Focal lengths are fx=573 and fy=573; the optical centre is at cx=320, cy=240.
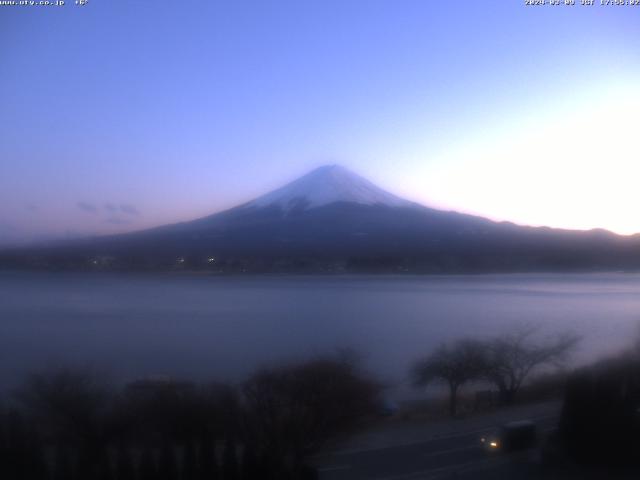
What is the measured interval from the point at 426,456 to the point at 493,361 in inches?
56.8

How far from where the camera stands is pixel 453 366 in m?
4.38

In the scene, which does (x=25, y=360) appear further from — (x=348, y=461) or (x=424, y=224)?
(x=424, y=224)

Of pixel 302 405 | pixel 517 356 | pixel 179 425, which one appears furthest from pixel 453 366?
pixel 179 425

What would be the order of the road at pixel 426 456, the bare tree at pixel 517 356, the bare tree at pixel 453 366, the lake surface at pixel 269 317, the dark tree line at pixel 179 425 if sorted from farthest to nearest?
the lake surface at pixel 269 317, the bare tree at pixel 453 366, the bare tree at pixel 517 356, the road at pixel 426 456, the dark tree line at pixel 179 425

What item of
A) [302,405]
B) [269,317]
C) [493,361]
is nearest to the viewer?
[302,405]

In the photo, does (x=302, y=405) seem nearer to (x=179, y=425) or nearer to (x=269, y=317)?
(x=179, y=425)

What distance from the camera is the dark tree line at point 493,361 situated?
421 cm

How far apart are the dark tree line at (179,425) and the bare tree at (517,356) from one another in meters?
0.98

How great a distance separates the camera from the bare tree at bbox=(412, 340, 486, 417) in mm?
4262

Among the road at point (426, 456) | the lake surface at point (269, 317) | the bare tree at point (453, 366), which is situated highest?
the lake surface at point (269, 317)

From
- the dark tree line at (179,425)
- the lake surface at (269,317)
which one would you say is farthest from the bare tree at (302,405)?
the lake surface at (269,317)

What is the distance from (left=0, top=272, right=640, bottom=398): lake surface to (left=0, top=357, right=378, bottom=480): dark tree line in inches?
19.2

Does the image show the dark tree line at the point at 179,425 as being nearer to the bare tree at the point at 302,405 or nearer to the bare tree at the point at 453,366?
the bare tree at the point at 302,405

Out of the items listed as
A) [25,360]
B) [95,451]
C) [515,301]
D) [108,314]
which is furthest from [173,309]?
[95,451]
